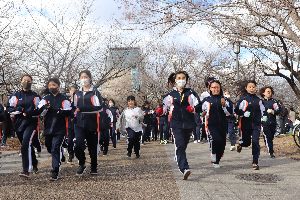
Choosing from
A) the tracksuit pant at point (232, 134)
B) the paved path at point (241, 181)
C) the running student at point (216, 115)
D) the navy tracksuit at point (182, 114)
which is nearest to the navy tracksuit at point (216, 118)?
the running student at point (216, 115)

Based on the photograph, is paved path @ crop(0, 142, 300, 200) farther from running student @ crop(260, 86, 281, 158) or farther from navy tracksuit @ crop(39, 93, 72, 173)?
running student @ crop(260, 86, 281, 158)

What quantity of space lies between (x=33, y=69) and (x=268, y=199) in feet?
54.1

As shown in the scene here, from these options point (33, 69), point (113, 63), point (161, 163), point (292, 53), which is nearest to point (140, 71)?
point (113, 63)

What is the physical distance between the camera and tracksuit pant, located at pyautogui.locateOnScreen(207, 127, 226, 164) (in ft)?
27.6

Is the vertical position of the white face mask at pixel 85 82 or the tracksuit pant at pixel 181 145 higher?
the white face mask at pixel 85 82

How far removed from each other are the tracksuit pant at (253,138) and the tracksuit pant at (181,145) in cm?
188

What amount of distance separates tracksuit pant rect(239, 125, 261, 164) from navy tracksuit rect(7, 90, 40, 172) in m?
4.52

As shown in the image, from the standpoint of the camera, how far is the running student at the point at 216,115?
8.33 metres

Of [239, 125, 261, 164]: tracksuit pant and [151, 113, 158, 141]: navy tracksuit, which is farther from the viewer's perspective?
[151, 113, 158, 141]: navy tracksuit

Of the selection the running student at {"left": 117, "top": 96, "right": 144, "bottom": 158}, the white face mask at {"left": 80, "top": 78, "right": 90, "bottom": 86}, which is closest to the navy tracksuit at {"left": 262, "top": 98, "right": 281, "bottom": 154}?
the running student at {"left": 117, "top": 96, "right": 144, "bottom": 158}

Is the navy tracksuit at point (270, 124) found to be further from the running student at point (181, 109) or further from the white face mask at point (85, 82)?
the white face mask at point (85, 82)

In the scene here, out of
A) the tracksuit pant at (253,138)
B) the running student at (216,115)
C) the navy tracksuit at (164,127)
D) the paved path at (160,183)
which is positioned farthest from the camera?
the navy tracksuit at (164,127)

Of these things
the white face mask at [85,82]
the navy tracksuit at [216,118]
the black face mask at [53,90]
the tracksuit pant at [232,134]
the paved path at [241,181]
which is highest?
the white face mask at [85,82]

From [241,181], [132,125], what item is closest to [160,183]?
[241,181]
